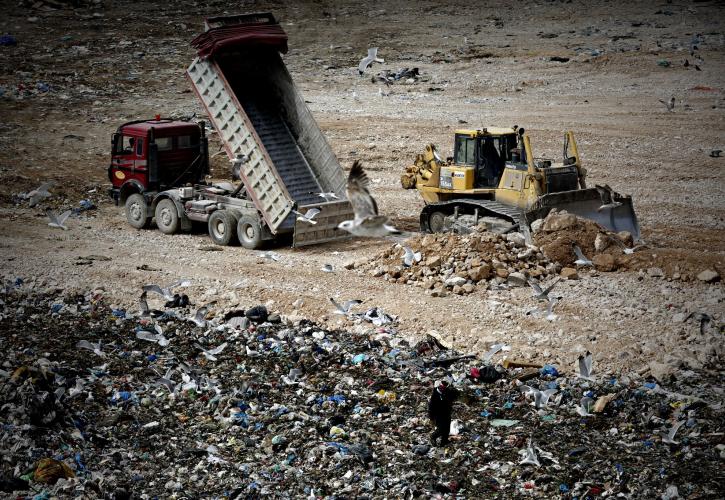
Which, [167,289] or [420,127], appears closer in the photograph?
[167,289]

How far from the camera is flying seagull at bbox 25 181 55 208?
17031 mm

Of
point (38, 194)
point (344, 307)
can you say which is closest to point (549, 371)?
point (344, 307)

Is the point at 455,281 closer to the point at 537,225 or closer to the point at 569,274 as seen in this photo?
the point at 569,274

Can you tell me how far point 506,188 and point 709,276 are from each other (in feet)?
10.7

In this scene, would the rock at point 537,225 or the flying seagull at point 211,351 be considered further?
the rock at point 537,225

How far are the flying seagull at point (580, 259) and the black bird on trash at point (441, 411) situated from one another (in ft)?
15.7

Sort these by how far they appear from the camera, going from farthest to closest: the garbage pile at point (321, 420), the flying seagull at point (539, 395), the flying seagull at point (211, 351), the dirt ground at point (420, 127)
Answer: the dirt ground at point (420, 127) < the flying seagull at point (211, 351) < the flying seagull at point (539, 395) < the garbage pile at point (321, 420)

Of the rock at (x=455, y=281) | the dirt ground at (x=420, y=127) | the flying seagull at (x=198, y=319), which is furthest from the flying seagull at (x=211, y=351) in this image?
the rock at (x=455, y=281)

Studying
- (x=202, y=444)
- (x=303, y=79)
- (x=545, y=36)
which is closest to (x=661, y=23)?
(x=545, y=36)

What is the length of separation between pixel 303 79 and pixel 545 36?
7.76 meters

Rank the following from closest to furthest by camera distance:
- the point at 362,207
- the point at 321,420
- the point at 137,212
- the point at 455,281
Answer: the point at 321,420
the point at 362,207
the point at 455,281
the point at 137,212

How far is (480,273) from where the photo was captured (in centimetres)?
1272

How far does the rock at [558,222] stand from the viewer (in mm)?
13568

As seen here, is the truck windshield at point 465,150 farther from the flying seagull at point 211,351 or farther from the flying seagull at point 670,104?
the flying seagull at point 670,104
